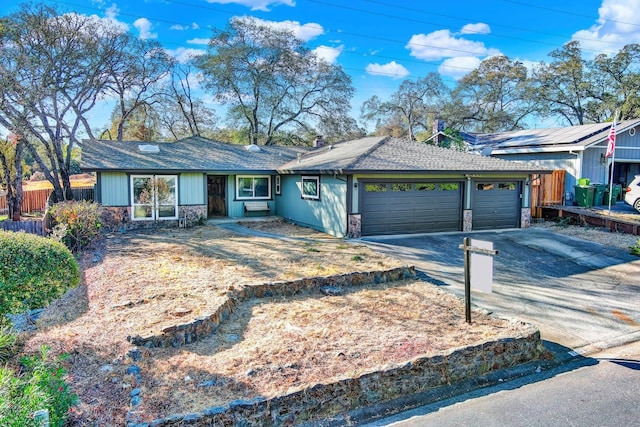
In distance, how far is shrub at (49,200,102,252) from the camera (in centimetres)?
1042

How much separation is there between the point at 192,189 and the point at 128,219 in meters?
2.49

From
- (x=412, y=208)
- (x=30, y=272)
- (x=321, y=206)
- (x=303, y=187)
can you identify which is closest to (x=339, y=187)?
(x=321, y=206)

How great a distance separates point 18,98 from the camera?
1720 cm

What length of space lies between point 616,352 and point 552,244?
23.2ft

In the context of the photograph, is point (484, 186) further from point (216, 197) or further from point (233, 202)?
point (216, 197)

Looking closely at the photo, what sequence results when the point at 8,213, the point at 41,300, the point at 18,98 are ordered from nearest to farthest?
1. the point at 41,300
2. the point at 18,98
3. the point at 8,213

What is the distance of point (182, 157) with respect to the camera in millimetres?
16547

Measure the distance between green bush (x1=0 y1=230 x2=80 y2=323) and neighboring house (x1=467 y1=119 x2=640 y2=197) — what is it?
17.9m

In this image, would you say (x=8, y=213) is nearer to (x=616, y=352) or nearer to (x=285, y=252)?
(x=285, y=252)

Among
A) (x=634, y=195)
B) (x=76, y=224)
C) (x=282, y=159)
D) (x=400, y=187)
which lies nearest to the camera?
(x=76, y=224)

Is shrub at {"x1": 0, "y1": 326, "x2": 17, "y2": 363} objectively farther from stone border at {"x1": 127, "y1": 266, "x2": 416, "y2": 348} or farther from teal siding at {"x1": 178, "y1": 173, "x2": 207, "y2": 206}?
teal siding at {"x1": 178, "y1": 173, "x2": 207, "y2": 206}

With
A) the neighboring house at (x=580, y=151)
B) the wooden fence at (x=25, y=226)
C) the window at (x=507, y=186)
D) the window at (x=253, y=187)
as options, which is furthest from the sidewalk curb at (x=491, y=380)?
the neighboring house at (x=580, y=151)

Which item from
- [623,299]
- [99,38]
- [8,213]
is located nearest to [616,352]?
[623,299]

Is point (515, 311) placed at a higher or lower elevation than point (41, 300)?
lower
